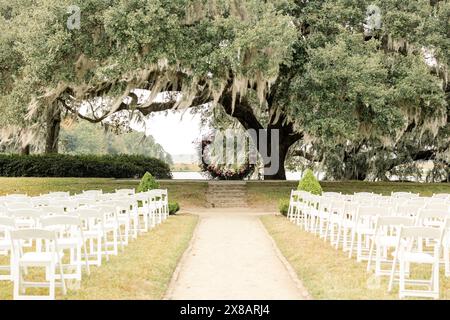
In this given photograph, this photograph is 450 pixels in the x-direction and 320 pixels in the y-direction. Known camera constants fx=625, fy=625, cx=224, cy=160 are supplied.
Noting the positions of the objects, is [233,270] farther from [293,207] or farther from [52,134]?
[52,134]

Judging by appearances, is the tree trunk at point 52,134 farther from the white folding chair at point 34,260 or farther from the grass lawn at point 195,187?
the white folding chair at point 34,260

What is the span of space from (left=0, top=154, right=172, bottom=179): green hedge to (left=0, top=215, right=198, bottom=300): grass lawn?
16108mm

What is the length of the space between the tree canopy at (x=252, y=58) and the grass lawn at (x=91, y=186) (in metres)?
2.74

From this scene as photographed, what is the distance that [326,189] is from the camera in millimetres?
25078

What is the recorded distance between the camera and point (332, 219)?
11.7 metres

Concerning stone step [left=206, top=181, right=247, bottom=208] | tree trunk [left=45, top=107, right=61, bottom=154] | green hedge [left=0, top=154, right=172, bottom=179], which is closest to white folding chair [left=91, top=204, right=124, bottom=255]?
stone step [left=206, top=181, right=247, bottom=208]

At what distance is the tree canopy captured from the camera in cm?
1931

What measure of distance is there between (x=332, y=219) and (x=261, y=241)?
171 centimetres

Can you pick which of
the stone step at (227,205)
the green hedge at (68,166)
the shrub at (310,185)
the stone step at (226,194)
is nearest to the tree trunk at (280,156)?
the stone step at (226,194)

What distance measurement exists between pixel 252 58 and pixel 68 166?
11.9 meters

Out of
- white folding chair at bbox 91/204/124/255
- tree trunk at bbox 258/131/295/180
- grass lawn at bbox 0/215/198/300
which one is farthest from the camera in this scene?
tree trunk at bbox 258/131/295/180

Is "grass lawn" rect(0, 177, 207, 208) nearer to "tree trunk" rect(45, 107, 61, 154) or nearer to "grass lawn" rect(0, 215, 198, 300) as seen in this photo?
"tree trunk" rect(45, 107, 61, 154)
